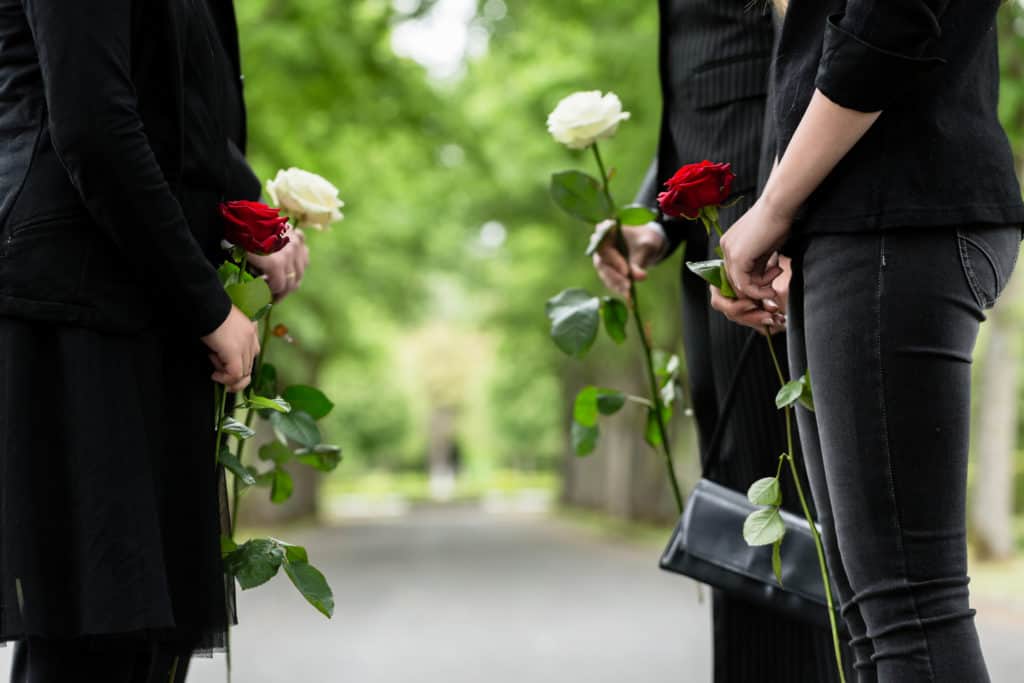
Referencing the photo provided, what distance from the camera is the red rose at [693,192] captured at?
7.36 ft

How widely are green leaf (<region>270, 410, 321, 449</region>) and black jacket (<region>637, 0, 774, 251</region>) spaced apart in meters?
0.99

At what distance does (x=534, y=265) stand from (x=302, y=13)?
8323 mm

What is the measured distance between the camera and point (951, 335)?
5.60 feet

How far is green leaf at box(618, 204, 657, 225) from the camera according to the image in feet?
9.21

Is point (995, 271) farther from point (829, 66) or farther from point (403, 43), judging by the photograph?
point (403, 43)

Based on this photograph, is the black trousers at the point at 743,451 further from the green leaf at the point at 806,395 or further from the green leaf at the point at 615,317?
the green leaf at the point at 806,395

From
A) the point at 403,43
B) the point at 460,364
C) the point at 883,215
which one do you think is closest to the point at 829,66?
the point at 883,215

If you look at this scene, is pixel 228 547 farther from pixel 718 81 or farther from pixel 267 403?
pixel 718 81

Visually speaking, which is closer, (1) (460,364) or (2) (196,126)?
(2) (196,126)

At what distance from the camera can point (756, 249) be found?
1.95 metres

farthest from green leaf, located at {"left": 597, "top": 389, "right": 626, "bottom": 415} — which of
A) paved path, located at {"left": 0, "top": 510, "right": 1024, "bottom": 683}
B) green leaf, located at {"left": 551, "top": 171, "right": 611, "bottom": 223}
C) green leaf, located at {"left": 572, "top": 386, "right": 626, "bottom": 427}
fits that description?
paved path, located at {"left": 0, "top": 510, "right": 1024, "bottom": 683}

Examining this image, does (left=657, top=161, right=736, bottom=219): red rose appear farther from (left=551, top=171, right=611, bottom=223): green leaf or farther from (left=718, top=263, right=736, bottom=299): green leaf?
(left=551, top=171, right=611, bottom=223): green leaf

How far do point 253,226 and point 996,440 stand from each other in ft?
39.0

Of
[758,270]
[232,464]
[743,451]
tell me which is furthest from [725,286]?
[232,464]
